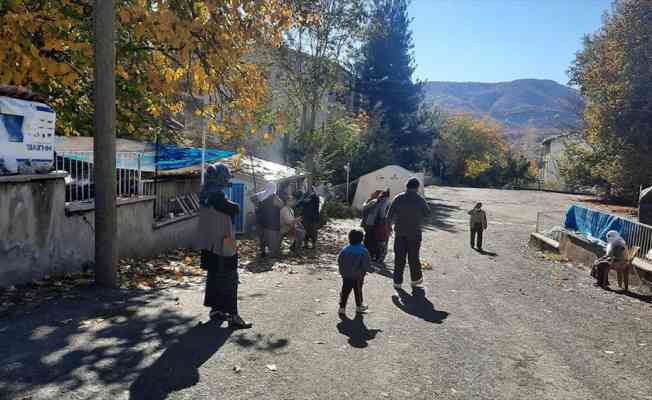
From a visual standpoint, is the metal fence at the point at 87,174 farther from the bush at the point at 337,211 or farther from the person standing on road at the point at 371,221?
the bush at the point at 337,211

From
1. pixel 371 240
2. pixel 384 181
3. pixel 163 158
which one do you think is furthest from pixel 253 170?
pixel 384 181

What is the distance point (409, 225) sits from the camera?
8930 mm

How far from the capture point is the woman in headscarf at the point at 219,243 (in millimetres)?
5883

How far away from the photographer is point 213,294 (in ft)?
19.9

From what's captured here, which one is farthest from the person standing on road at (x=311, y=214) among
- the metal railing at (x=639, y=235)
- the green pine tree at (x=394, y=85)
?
the green pine tree at (x=394, y=85)

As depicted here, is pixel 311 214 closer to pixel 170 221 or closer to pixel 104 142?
pixel 170 221

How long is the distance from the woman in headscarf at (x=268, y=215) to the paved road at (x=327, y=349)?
3152 millimetres

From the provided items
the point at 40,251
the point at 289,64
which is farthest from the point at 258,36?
the point at 289,64

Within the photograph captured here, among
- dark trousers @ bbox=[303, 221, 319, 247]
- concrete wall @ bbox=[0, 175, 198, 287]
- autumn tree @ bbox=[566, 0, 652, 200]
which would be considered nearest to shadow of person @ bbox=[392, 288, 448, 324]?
concrete wall @ bbox=[0, 175, 198, 287]

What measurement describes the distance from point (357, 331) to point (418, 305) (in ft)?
6.40

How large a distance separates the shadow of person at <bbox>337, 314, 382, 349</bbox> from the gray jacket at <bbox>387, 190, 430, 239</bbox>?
7.65 ft

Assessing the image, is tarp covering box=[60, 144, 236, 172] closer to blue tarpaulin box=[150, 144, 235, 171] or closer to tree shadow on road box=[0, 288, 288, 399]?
blue tarpaulin box=[150, 144, 235, 171]

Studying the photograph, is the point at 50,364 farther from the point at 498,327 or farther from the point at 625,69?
the point at 625,69

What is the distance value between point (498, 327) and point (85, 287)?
219 inches
